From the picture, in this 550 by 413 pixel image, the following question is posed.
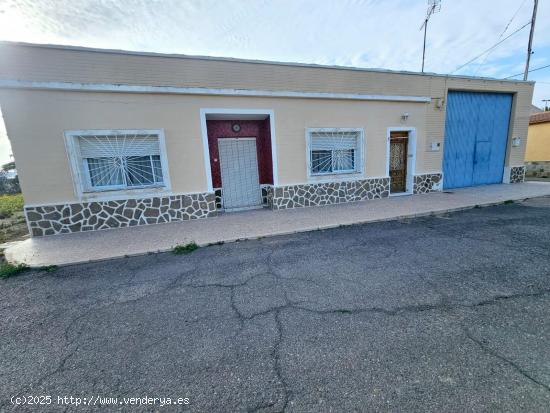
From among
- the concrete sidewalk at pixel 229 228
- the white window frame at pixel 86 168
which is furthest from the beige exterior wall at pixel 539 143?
the white window frame at pixel 86 168

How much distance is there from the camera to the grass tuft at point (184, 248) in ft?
15.4

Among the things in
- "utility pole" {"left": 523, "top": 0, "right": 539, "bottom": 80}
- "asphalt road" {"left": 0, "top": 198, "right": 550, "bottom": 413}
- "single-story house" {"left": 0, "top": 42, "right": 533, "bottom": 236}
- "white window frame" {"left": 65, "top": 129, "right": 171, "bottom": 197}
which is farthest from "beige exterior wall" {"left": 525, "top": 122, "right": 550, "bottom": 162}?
"white window frame" {"left": 65, "top": 129, "right": 171, "bottom": 197}

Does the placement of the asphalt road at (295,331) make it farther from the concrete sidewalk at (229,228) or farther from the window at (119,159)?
the window at (119,159)

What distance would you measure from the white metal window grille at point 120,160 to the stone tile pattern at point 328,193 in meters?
3.84

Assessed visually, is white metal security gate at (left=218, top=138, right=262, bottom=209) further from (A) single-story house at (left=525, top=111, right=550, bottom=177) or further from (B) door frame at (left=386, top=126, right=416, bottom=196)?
(A) single-story house at (left=525, top=111, right=550, bottom=177)

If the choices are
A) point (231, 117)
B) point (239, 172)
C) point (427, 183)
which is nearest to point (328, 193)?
point (239, 172)

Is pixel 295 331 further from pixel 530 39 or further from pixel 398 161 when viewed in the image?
pixel 530 39

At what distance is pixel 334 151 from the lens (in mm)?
8289

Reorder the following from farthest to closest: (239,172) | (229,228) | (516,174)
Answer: (516,174), (239,172), (229,228)

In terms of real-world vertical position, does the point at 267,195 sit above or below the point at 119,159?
below

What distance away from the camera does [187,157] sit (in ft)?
22.2

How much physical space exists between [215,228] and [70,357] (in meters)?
4.01

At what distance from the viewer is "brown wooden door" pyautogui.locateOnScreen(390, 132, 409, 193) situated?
9.06m

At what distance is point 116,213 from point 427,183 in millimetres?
11425
